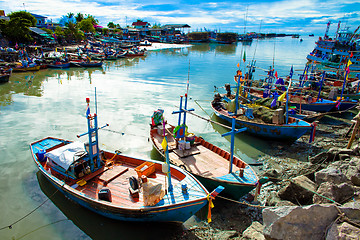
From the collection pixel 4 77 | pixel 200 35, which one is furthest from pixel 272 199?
pixel 200 35

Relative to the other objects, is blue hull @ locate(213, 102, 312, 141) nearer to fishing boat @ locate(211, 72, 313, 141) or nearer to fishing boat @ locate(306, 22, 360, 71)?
fishing boat @ locate(211, 72, 313, 141)

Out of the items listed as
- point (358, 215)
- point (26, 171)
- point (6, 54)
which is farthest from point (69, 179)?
point (6, 54)

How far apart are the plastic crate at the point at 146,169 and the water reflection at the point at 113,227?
2.42 meters

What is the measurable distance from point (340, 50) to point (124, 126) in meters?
51.8

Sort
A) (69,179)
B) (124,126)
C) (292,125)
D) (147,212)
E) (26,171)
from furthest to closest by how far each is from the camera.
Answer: (124,126) < (292,125) < (26,171) < (69,179) < (147,212)

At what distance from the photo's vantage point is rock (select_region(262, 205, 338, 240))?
6445 millimetres

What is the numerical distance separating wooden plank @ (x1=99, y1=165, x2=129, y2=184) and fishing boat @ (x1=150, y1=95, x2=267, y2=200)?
2759mm

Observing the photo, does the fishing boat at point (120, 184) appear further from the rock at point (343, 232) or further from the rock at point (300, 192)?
the rock at point (343, 232)

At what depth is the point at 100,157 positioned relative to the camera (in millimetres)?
12398

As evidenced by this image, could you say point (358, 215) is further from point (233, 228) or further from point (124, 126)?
point (124, 126)

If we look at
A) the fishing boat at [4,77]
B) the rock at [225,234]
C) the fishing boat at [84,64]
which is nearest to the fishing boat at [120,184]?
the rock at [225,234]

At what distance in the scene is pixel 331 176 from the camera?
9.55m

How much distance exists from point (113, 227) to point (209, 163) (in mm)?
6210

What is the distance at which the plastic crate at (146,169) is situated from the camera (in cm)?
1136
